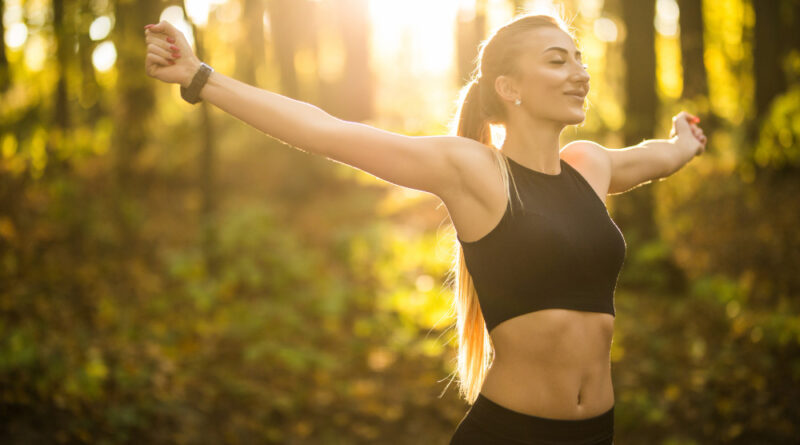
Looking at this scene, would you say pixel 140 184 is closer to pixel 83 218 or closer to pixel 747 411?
pixel 83 218

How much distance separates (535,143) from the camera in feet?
9.34

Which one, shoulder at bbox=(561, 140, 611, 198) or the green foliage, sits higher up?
the green foliage

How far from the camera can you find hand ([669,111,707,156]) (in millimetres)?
3783

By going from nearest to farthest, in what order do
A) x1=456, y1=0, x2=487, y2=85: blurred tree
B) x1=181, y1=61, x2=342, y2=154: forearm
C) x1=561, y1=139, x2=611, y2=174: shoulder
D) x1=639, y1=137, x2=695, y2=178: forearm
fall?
x1=181, y1=61, x2=342, y2=154: forearm, x1=561, y1=139, x2=611, y2=174: shoulder, x1=639, y1=137, x2=695, y2=178: forearm, x1=456, y1=0, x2=487, y2=85: blurred tree

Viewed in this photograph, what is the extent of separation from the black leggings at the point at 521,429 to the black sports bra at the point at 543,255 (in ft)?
1.16

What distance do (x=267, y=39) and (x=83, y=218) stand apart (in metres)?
11.1

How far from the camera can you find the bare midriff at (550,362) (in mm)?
2670

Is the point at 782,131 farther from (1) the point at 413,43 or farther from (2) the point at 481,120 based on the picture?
(1) the point at 413,43

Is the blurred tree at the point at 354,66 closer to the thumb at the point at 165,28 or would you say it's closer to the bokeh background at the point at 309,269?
the bokeh background at the point at 309,269

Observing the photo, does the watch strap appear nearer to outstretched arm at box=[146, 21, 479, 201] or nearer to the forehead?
outstretched arm at box=[146, 21, 479, 201]

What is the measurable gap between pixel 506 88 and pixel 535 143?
269 mm

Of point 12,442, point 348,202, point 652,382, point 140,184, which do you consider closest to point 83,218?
point 140,184

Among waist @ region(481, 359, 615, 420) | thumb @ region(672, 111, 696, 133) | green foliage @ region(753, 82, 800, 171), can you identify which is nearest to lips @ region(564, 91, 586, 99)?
waist @ region(481, 359, 615, 420)

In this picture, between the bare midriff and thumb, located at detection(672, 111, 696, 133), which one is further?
thumb, located at detection(672, 111, 696, 133)
